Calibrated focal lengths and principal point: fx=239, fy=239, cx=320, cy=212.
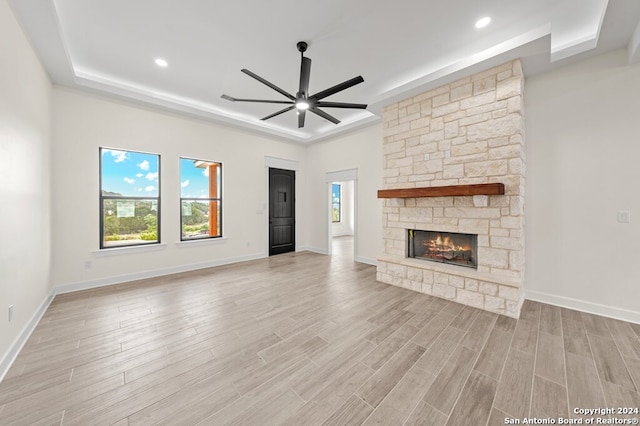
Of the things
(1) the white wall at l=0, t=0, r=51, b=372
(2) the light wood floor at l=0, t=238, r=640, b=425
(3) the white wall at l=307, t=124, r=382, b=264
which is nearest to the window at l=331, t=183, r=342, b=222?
(3) the white wall at l=307, t=124, r=382, b=264

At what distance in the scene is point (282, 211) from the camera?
22.1 ft

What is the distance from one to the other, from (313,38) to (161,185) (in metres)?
3.76

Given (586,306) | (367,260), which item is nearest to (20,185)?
(367,260)

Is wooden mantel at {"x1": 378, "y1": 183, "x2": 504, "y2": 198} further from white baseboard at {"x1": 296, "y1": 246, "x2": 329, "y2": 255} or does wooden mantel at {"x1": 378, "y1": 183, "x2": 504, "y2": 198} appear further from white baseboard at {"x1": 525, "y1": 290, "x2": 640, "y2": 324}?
white baseboard at {"x1": 296, "y1": 246, "x2": 329, "y2": 255}

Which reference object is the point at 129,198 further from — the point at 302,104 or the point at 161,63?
the point at 302,104

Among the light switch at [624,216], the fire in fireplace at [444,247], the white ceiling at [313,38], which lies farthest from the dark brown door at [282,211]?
the light switch at [624,216]

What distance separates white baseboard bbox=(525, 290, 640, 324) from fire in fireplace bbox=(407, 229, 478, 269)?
2.90ft

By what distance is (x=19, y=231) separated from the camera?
2332 millimetres

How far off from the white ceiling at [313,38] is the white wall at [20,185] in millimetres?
394

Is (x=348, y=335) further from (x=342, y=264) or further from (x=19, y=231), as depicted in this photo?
(x=19, y=231)

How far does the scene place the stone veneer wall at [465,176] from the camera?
117 inches

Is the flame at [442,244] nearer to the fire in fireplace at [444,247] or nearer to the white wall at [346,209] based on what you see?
the fire in fireplace at [444,247]

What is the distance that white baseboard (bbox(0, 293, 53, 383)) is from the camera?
6.29 ft

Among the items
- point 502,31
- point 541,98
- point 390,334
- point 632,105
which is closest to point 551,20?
point 502,31
